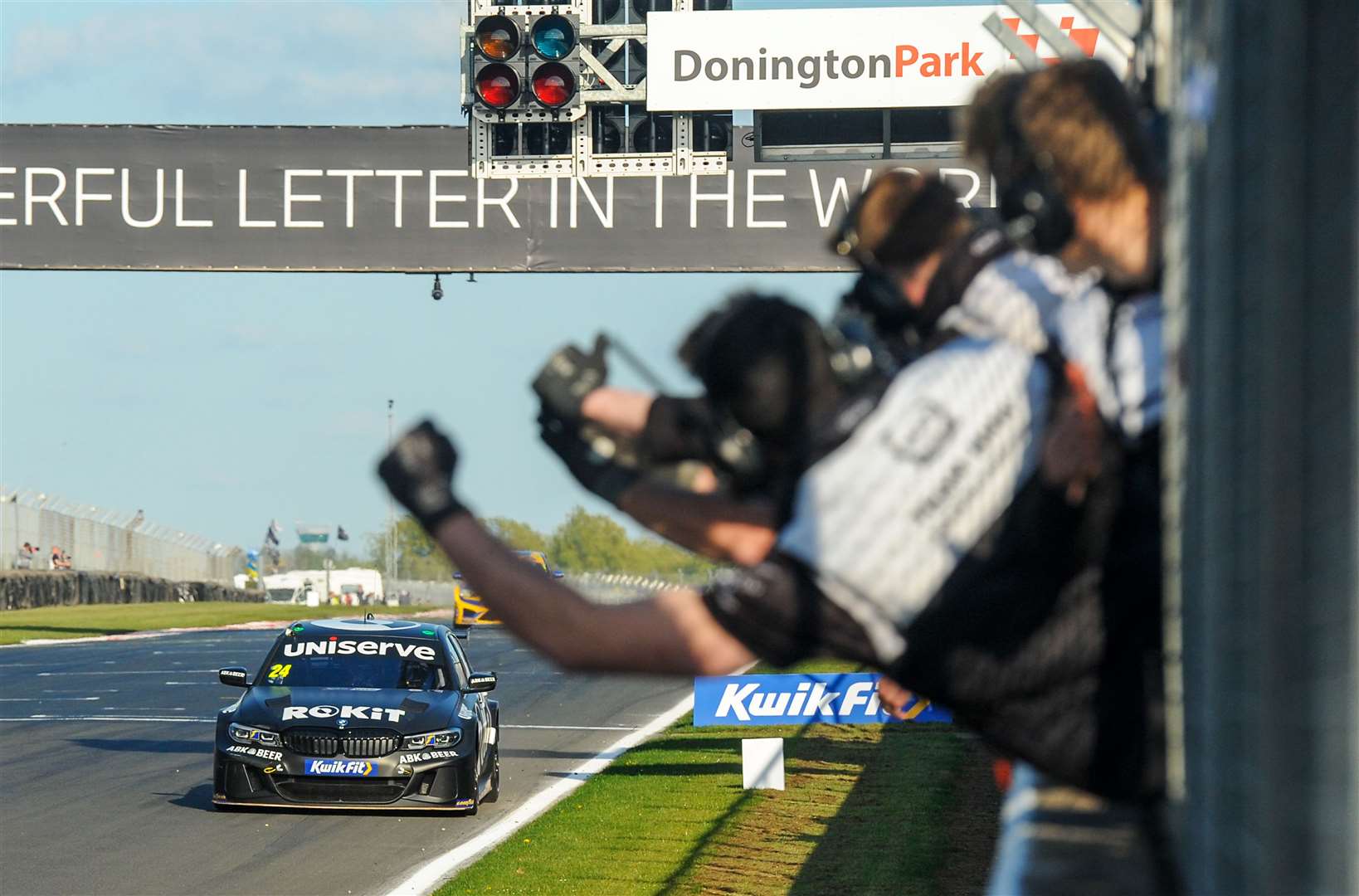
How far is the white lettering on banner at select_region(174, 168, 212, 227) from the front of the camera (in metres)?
15.8

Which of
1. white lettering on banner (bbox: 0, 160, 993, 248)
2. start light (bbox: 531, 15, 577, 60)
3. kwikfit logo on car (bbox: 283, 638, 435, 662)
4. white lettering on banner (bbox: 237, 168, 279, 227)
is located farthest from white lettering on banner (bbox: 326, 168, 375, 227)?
kwikfit logo on car (bbox: 283, 638, 435, 662)

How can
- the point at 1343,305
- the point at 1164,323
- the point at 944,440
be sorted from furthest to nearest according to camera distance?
the point at 1164,323 → the point at 944,440 → the point at 1343,305

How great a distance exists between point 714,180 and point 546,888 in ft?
21.2

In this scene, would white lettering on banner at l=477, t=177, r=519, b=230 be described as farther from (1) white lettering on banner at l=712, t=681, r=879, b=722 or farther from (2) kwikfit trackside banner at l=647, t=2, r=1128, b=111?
(1) white lettering on banner at l=712, t=681, r=879, b=722

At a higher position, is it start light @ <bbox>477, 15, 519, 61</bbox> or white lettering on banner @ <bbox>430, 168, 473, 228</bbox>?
start light @ <bbox>477, 15, 519, 61</bbox>

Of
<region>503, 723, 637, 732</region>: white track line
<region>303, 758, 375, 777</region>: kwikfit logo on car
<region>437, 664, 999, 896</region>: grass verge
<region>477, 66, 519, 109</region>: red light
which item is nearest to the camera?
<region>437, 664, 999, 896</region>: grass verge

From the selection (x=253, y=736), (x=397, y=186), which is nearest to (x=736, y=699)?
(x=253, y=736)

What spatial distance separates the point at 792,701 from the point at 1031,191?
Answer: 1272 cm

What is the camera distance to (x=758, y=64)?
15.5 meters

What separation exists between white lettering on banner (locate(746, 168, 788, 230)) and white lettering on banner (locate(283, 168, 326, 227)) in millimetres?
3451

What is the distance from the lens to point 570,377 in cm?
313

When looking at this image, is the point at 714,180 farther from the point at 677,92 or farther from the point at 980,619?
the point at 980,619

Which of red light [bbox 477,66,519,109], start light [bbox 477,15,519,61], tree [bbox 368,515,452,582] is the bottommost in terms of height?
tree [bbox 368,515,452,582]

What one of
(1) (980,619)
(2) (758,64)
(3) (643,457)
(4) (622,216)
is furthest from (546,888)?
(1) (980,619)
